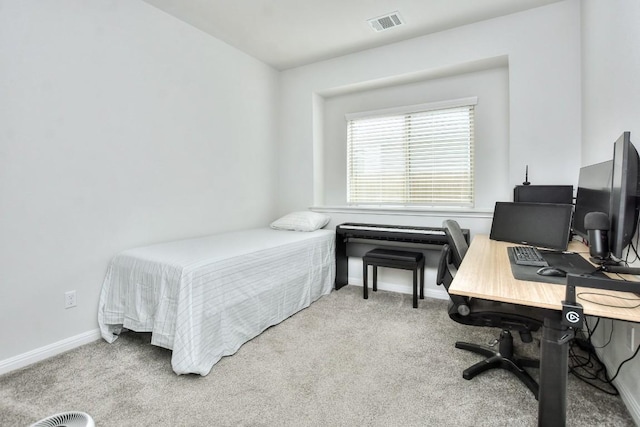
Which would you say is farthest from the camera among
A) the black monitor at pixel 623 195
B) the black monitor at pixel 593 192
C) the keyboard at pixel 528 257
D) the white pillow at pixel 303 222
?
the white pillow at pixel 303 222

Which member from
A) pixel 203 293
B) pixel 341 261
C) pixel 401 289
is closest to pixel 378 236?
pixel 341 261

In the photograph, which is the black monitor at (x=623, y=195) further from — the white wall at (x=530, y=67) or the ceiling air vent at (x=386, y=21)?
the ceiling air vent at (x=386, y=21)

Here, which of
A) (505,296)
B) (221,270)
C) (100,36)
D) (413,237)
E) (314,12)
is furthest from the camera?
(413,237)

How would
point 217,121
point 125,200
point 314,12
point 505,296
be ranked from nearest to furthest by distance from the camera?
1. point 505,296
2. point 125,200
3. point 314,12
4. point 217,121

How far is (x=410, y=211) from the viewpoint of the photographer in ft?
11.3

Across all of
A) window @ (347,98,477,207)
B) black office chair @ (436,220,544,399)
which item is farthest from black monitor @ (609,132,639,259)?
window @ (347,98,477,207)

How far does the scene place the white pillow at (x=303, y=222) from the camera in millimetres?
3533

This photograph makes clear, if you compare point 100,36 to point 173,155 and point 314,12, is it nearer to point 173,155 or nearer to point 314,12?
point 173,155

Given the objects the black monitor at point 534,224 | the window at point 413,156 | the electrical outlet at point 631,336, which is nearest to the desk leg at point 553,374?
the electrical outlet at point 631,336

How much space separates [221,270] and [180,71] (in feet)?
6.56

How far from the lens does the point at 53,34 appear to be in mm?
2125

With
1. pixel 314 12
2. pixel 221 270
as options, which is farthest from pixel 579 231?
pixel 314 12

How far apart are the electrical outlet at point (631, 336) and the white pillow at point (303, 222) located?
258 cm

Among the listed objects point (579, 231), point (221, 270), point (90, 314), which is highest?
point (579, 231)
